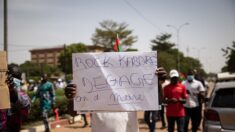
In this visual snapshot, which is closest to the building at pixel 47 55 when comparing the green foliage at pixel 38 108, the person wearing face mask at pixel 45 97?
the green foliage at pixel 38 108

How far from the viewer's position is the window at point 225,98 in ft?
19.3

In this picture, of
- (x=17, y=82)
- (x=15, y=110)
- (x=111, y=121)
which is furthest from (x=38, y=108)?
(x=111, y=121)

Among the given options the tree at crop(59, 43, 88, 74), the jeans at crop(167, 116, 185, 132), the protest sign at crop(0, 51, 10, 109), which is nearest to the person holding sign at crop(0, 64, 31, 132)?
the protest sign at crop(0, 51, 10, 109)

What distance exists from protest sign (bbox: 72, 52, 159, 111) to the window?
2.52 meters

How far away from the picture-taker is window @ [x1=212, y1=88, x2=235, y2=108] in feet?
19.3

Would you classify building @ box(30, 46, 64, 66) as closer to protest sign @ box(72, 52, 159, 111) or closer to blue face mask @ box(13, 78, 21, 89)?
blue face mask @ box(13, 78, 21, 89)

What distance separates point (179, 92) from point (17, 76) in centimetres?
353

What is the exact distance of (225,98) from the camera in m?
6.00

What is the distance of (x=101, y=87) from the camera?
12.3ft

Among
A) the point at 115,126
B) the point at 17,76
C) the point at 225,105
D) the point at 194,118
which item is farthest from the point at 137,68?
the point at 194,118

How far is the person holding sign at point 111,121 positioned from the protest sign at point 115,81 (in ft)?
0.19

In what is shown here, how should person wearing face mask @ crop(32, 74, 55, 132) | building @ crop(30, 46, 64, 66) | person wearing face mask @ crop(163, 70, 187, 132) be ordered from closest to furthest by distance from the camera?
person wearing face mask @ crop(163, 70, 187, 132)
person wearing face mask @ crop(32, 74, 55, 132)
building @ crop(30, 46, 64, 66)

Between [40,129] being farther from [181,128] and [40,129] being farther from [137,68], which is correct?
[137,68]

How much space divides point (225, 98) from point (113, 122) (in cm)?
289
